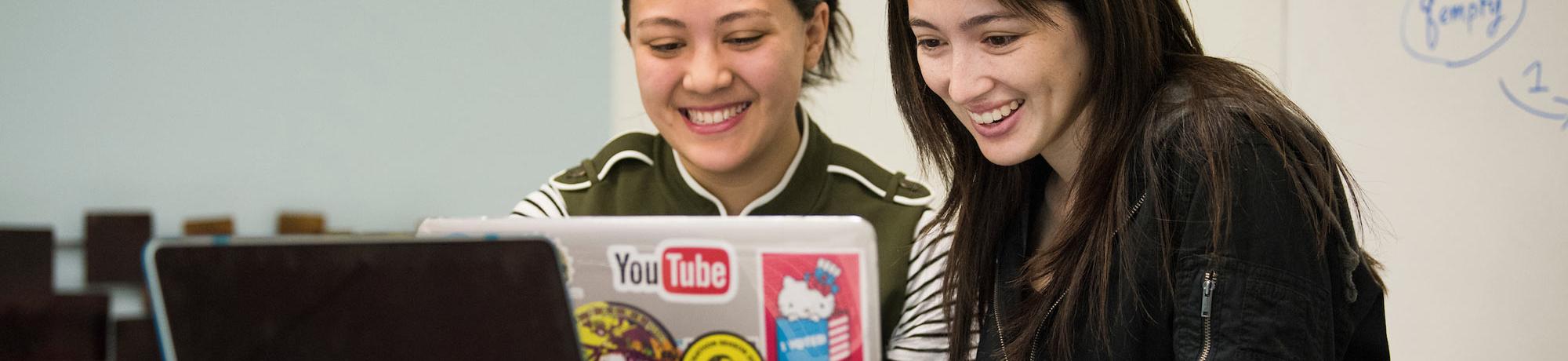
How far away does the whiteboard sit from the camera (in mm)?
1609

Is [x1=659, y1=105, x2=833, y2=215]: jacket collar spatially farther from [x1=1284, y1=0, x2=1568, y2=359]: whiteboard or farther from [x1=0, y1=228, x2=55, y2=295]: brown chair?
[x1=0, y1=228, x2=55, y2=295]: brown chair

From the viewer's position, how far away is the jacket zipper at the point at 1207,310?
3.05 ft

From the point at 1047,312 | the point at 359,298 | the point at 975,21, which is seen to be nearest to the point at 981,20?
the point at 975,21

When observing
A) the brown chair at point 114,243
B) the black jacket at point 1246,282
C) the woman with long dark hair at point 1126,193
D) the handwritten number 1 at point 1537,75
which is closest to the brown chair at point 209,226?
the brown chair at point 114,243

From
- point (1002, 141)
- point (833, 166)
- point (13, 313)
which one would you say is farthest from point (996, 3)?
point (13, 313)

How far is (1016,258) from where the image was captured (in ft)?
4.05

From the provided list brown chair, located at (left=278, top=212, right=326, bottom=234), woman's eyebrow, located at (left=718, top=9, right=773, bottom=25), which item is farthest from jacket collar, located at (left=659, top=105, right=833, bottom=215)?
brown chair, located at (left=278, top=212, right=326, bottom=234)

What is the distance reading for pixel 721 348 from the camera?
0.86 meters

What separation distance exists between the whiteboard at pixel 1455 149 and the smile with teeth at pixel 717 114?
39.9 inches

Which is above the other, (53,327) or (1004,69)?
(1004,69)

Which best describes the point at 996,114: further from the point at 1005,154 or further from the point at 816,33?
the point at 816,33

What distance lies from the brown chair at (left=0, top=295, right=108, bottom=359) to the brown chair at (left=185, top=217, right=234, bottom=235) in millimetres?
340

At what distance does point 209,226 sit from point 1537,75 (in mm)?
2256

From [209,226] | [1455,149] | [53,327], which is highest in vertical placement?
[1455,149]
